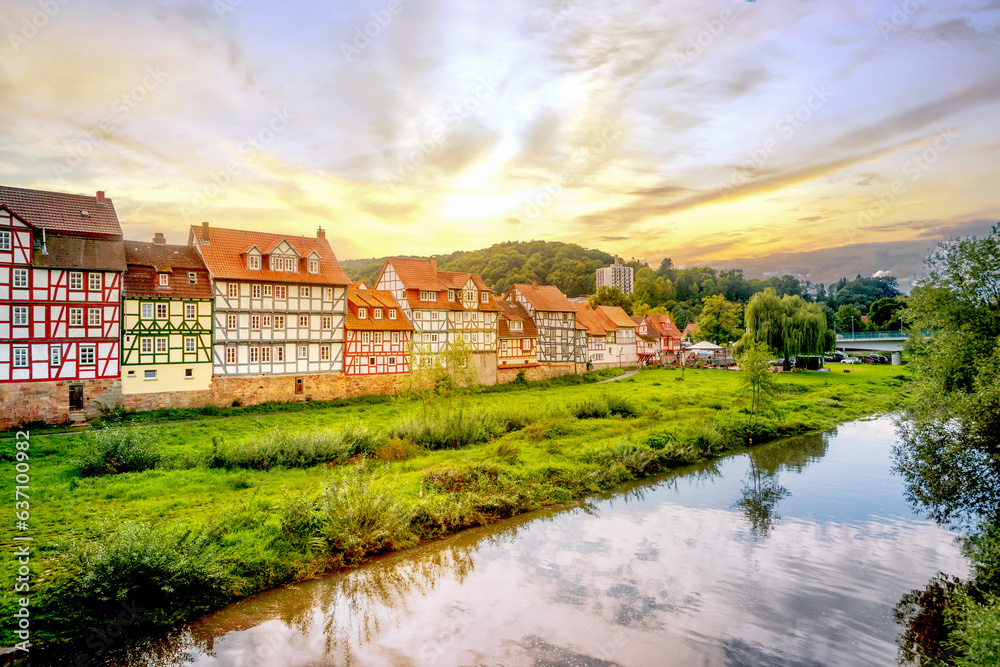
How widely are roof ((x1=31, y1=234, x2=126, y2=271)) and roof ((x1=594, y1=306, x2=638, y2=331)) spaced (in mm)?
43376

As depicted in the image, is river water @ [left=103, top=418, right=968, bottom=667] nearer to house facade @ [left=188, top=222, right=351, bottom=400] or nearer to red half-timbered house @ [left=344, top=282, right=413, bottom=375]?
house facade @ [left=188, top=222, right=351, bottom=400]

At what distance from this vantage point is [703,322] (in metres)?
81.9

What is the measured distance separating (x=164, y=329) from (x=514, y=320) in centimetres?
2590

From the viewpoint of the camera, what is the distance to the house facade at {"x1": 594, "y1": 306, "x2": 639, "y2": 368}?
59.8m

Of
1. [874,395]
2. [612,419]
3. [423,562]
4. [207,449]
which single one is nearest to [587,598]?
[423,562]

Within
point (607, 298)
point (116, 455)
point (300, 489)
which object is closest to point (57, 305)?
point (116, 455)

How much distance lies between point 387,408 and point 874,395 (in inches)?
1265

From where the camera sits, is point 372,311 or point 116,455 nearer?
point 116,455

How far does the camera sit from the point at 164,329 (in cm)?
2856

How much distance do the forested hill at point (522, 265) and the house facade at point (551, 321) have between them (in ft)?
49.6

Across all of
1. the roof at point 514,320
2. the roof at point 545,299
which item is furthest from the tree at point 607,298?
the roof at point 514,320

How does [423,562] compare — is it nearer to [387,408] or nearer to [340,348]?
[387,408]

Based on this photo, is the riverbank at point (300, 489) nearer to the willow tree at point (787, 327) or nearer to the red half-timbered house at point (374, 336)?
the red half-timbered house at point (374, 336)

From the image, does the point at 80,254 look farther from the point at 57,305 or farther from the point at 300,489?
the point at 300,489
